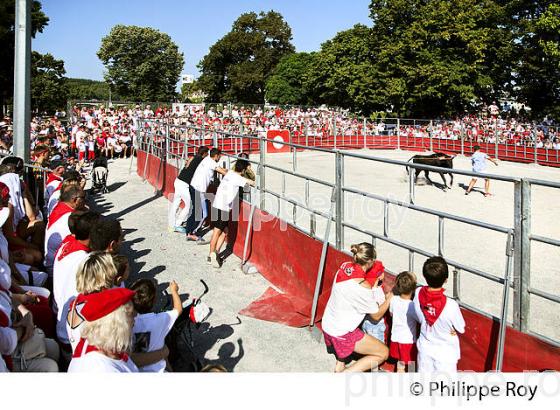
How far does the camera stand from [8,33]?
131 feet

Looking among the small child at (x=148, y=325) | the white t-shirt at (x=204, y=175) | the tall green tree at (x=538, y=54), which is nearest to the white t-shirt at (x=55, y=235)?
the small child at (x=148, y=325)

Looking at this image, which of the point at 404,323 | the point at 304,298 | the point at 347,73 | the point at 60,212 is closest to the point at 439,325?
the point at 404,323

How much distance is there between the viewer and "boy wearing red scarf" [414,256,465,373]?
13.3 feet

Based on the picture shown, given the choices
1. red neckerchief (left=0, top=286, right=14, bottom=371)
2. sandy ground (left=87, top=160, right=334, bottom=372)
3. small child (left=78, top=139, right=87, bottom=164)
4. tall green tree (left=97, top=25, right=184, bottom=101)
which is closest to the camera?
red neckerchief (left=0, top=286, right=14, bottom=371)

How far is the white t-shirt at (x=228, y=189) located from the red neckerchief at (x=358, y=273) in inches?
145

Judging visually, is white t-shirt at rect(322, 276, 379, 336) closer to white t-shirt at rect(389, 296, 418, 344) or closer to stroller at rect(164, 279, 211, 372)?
white t-shirt at rect(389, 296, 418, 344)

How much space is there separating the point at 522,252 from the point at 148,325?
2.88 m

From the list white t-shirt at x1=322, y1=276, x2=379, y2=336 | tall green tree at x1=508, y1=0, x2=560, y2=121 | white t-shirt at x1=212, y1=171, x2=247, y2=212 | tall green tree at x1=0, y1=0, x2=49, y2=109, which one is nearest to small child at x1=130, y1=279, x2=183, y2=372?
white t-shirt at x1=322, y1=276, x2=379, y2=336

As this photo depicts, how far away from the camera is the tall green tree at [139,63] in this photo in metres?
96.5

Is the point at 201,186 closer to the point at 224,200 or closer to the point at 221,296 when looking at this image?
the point at 224,200

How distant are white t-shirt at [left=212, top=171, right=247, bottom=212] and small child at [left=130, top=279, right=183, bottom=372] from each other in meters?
4.28

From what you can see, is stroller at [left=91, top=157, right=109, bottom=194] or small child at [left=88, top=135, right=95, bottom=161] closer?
stroller at [left=91, top=157, right=109, bottom=194]

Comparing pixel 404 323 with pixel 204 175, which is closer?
pixel 404 323

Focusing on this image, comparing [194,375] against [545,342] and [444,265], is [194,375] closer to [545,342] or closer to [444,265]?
[444,265]
